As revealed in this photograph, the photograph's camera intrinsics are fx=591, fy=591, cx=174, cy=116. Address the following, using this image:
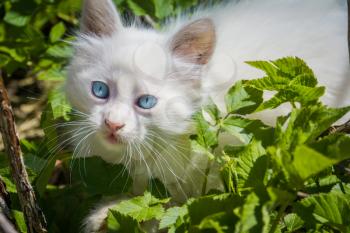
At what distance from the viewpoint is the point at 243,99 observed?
5.81 feet

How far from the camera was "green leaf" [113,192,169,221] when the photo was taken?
1696 mm

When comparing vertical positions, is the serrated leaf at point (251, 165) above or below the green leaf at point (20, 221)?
above

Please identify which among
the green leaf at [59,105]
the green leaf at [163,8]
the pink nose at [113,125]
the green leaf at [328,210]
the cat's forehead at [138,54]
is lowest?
the green leaf at [328,210]

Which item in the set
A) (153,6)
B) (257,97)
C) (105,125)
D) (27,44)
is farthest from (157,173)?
(27,44)

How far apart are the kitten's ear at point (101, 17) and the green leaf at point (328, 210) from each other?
965mm

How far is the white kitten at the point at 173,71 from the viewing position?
188 centimetres

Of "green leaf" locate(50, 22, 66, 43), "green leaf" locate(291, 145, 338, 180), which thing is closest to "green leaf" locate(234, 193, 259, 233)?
"green leaf" locate(291, 145, 338, 180)

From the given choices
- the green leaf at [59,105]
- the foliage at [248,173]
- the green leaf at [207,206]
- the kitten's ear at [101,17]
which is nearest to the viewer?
the foliage at [248,173]

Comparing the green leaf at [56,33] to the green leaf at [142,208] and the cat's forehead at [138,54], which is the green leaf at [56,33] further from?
the green leaf at [142,208]

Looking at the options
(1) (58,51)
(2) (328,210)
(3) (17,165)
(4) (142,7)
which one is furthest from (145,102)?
(1) (58,51)

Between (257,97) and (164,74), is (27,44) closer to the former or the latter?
(164,74)

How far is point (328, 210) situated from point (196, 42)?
78 cm

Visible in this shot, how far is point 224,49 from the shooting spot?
6.85 ft

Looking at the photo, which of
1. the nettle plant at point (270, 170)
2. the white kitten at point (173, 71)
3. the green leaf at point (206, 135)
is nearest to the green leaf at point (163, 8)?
the white kitten at point (173, 71)
